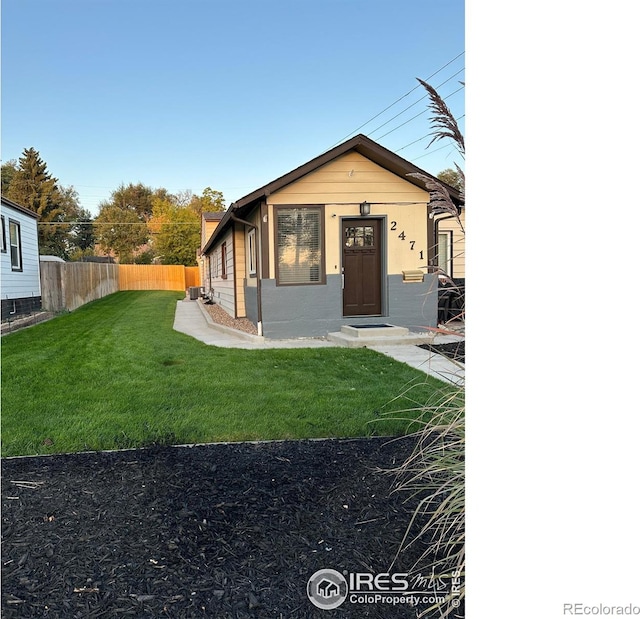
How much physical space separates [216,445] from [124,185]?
146 feet

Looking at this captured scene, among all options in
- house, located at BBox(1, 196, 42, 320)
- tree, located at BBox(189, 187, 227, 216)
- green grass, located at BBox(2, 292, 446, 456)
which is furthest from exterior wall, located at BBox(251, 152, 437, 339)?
tree, located at BBox(189, 187, 227, 216)

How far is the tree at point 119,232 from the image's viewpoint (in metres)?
39.2

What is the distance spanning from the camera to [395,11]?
4105 millimetres

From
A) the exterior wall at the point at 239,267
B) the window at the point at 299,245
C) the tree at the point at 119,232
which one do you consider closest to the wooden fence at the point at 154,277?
the tree at the point at 119,232

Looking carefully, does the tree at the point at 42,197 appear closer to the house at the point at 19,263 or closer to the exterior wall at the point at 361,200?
the house at the point at 19,263

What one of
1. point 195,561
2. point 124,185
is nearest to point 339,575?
point 195,561

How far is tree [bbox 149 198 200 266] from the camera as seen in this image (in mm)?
36094

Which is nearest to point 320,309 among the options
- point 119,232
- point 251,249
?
point 251,249

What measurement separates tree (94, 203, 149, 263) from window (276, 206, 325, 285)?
33640 mm

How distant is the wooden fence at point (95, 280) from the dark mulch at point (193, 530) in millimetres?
12807

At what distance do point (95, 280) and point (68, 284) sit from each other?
524cm
